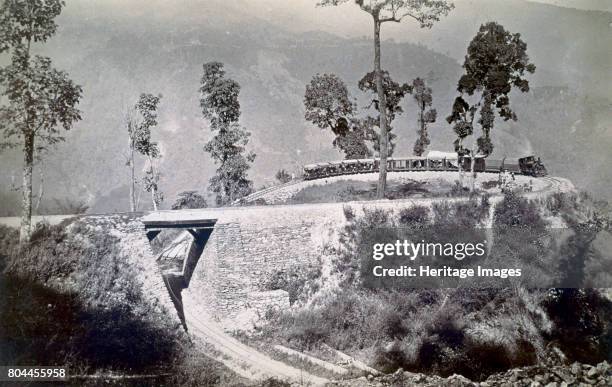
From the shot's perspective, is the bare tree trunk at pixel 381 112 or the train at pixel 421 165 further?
the train at pixel 421 165

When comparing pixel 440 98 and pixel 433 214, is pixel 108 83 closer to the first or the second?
pixel 433 214

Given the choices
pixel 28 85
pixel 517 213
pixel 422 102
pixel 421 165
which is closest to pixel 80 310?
pixel 28 85

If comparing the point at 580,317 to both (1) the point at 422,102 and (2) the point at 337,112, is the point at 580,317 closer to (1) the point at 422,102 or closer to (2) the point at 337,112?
(1) the point at 422,102

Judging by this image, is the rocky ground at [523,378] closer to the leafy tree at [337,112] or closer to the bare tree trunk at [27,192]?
the bare tree trunk at [27,192]

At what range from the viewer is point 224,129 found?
19.9 meters

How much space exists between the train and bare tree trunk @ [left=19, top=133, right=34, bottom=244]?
12871 millimetres

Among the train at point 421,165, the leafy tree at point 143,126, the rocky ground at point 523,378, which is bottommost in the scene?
the rocky ground at point 523,378

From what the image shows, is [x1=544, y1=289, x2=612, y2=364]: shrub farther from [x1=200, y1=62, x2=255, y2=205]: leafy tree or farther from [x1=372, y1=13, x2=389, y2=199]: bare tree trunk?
[x1=200, y1=62, x2=255, y2=205]: leafy tree

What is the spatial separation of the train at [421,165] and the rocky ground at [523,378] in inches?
378

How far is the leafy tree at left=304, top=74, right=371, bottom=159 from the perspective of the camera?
2453 centimetres

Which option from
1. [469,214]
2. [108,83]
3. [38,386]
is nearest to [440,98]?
[108,83]

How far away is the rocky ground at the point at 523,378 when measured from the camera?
1105cm

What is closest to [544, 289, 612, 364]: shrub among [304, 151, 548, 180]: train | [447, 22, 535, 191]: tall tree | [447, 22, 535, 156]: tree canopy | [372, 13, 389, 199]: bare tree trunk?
[447, 22, 535, 191]: tall tree

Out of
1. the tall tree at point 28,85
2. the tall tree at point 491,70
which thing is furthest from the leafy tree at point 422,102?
the tall tree at point 28,85
